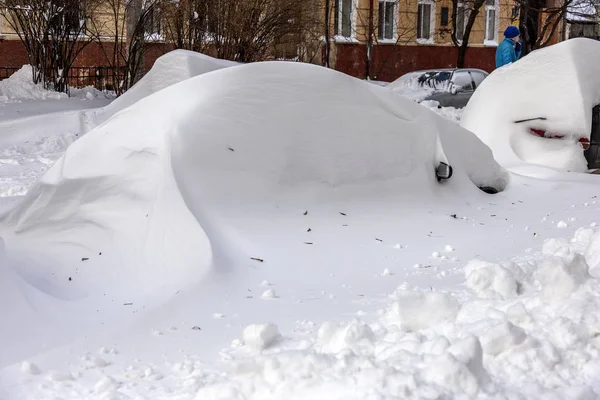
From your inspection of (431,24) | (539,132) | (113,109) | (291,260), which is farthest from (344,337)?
(431,24)

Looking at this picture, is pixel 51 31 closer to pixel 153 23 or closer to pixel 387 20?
pixel 153 23

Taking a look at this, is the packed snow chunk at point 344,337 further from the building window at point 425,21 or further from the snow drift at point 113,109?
the building window at point 425,21

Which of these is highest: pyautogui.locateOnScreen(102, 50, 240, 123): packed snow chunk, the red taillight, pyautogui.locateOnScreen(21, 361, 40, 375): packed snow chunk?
pyautogui.locateOnScreen(102, 50, 240, 123): packed snow chunk

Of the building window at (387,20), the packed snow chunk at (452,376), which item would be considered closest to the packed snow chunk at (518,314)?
the packed snow chunk at (452,376)

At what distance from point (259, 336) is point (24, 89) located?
12.9 meters

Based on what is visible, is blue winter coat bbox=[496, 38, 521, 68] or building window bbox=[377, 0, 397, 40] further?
building window bbox=[377, 0, 397, 40]

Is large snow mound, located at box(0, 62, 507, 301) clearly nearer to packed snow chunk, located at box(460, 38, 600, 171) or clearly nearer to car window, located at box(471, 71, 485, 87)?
packed snow chunk, located at box(460, 38, 600, 171)

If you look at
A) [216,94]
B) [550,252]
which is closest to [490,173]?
[550,252]

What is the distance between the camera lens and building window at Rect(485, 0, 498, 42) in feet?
91.4

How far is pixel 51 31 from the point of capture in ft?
50.6

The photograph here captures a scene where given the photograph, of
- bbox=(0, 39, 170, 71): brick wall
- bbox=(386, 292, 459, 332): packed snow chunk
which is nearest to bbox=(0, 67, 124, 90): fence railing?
bbox=(0, 39, 170, 71): brick wall

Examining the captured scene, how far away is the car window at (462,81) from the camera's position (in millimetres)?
14609

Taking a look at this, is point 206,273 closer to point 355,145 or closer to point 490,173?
point 355,145

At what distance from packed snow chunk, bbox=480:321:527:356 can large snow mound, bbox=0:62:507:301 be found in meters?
1.52
